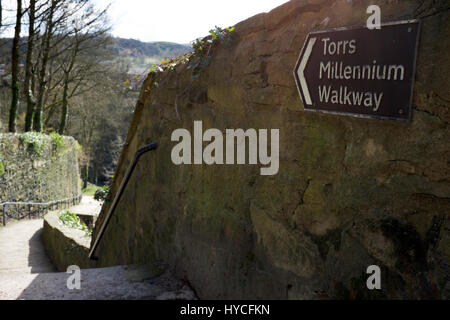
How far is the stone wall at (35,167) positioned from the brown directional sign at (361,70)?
1393cm

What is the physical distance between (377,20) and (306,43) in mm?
409

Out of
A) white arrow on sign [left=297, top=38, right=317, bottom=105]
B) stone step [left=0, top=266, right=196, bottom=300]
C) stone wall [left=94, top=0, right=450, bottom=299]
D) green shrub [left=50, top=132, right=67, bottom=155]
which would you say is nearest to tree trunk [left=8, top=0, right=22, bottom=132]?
green shrub [left=50, top=132, right=67, bottom=155]

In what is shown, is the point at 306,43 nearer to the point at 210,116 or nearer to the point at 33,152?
the point at 210,116

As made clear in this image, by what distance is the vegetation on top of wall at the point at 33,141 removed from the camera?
1503cm

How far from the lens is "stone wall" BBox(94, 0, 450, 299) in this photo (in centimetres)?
148

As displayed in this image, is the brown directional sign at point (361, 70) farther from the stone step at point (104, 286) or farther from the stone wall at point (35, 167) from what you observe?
the stone wall at point (35, 167)

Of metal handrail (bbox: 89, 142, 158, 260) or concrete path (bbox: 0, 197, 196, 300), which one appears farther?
metal handrail (bbox: 89, 142, 158, 260)

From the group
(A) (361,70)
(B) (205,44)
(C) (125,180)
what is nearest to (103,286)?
(C) (125,180)

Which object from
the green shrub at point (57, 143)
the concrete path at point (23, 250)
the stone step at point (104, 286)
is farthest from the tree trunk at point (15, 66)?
the stone step at point (104, 286)

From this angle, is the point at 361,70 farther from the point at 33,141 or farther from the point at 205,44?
the point at 33,141

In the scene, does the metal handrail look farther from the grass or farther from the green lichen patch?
the grass

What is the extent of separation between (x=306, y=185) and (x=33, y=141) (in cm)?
1539

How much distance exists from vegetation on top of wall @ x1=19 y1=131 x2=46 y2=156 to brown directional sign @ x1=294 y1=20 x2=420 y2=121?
14.9 meters
